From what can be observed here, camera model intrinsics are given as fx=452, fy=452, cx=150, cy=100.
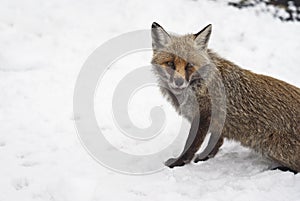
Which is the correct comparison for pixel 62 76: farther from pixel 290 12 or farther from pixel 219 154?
pixel 290 12

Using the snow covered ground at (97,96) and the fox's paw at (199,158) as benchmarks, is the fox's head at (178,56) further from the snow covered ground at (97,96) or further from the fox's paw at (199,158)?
the snow covered ground at (97,96)

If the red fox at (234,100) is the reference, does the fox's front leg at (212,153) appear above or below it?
below

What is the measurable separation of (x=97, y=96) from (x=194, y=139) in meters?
2.12

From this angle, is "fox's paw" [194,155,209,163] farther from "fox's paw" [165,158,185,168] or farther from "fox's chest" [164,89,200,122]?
"fox's chest" [164,89,200,122]

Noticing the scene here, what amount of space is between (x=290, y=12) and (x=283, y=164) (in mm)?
4899

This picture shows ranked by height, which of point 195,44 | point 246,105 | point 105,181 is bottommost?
point 105,181

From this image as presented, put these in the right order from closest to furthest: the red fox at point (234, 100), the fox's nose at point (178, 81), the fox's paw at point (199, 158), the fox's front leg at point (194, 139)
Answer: the fox's nose at point (178, 81)
the red fox at point (234, 100)
the fox's front leg at point (194, 139)
the fox's paw at point (199, 158)

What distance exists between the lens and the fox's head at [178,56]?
5484 mm

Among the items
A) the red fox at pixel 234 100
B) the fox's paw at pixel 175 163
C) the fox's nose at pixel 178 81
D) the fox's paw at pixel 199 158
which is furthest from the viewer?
the fox's paw at pixel 199 158

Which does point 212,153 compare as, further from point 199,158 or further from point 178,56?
point 178,56

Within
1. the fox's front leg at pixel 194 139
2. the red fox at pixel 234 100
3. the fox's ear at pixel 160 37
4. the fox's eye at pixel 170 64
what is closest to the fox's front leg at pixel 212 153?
the red fox at pixel 234 100

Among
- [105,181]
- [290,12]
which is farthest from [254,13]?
[105,181]

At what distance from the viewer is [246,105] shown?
572 cm

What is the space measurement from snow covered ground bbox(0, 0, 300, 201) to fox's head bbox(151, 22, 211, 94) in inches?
43.3
